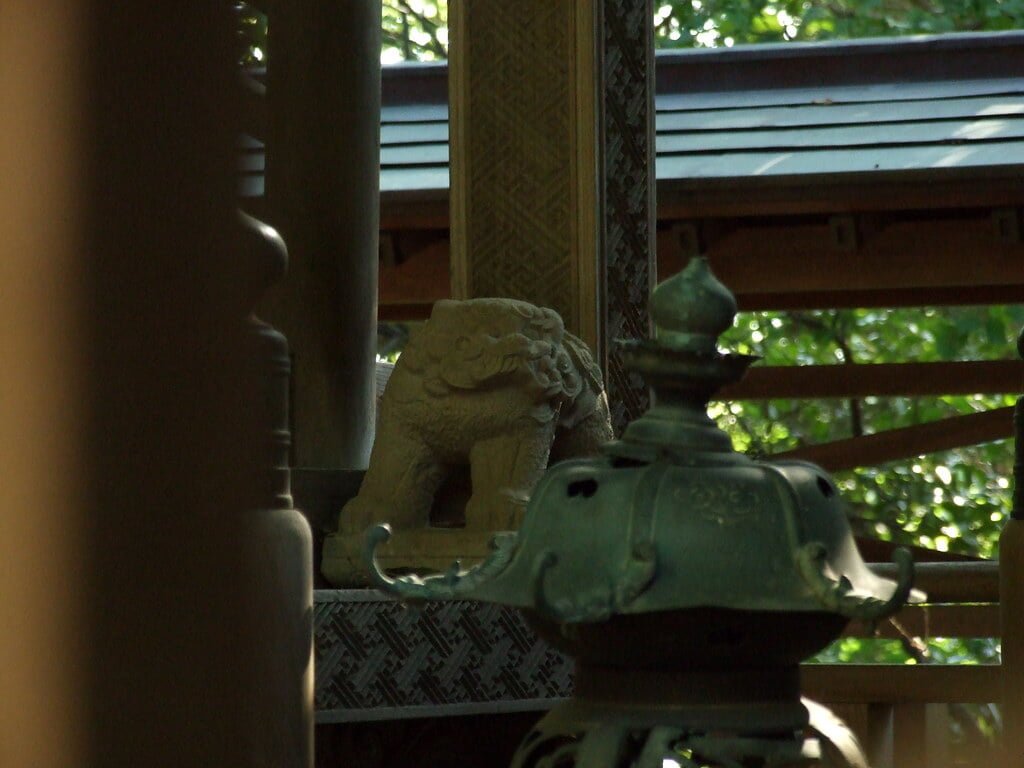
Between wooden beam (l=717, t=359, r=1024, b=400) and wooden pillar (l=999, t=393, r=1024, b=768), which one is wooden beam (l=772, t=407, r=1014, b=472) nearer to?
wooden beam (l=717, t=359, r=1024, b=400)

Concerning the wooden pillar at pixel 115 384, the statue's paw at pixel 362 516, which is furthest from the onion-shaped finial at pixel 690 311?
the statue's paw at pixel 362 516

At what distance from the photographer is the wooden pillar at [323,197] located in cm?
506

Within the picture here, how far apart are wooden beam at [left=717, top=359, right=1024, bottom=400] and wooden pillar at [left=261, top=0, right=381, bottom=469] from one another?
3011mm

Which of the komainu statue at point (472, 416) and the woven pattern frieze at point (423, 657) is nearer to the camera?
the woven pattern frieze at point (423, 657)

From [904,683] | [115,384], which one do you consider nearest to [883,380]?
[904,683]

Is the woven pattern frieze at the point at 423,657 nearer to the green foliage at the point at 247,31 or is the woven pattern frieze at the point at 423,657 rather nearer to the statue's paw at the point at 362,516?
the statue's paw at the point at 362,516

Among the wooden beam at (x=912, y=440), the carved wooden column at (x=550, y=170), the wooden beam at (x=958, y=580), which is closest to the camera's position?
the wooden beam at (x=958, y=580)

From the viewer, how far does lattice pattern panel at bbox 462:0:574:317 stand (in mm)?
5008

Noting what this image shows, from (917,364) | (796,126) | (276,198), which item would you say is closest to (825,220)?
(796,126)

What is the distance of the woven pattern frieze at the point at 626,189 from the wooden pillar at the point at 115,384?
4.37 metres

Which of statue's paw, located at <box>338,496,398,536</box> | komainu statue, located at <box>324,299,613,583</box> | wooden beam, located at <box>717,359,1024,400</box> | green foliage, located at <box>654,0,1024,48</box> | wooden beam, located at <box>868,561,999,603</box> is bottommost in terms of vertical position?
wooden beam, located at <box>717,359,1024,400</box>

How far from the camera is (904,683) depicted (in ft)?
12.2

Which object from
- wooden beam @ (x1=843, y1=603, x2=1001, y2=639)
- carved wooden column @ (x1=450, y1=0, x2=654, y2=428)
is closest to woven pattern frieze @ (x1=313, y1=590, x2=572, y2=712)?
carved wooden column @ (x1=450, y1=0, x2=654, y2=428)

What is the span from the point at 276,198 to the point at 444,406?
→ 38.2 inches
